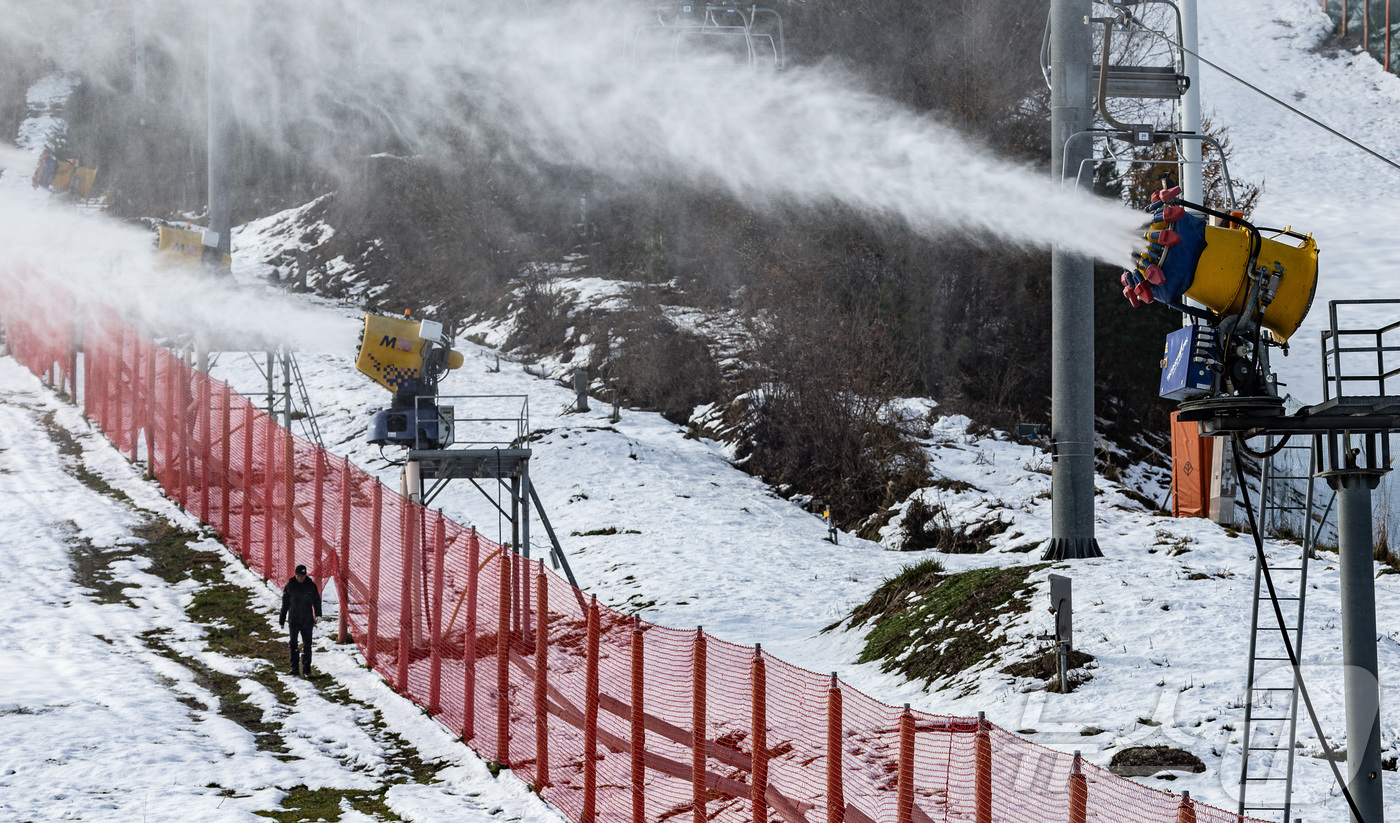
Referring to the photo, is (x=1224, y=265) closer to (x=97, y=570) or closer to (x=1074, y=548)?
(x=1074, y=548)

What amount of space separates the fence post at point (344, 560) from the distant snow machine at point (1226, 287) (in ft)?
41.4

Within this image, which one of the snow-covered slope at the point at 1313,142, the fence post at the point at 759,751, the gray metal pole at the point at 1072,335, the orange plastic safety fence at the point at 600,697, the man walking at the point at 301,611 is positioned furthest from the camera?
the snow-covered slope at the point at 1313,142

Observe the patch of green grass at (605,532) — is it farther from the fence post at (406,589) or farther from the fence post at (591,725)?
the fence post at (591,725)

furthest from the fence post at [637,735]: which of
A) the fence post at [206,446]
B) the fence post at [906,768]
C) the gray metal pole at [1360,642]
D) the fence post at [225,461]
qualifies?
the fence post at [206,446]

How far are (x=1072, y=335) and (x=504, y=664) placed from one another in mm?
8978

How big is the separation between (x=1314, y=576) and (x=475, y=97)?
4565cm

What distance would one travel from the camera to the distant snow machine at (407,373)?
70.6 ft

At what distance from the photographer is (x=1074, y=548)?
704 inches

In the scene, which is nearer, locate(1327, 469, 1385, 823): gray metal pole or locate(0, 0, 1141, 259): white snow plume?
locate(1327, 469, 1385, 823): gray metal pole

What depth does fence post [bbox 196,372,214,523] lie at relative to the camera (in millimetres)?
24672

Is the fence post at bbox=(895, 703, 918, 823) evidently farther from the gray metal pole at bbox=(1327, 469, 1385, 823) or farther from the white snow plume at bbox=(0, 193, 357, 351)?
the white snow plume at bbox=(0, 193, 357, 351)

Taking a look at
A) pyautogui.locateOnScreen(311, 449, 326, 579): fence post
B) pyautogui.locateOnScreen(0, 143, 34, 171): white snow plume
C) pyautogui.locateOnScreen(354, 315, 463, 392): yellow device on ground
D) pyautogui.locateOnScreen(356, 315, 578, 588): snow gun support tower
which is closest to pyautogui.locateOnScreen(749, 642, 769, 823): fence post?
pyautogui.locateOnScreen(356, 315, 578, 588): snow gun support tower

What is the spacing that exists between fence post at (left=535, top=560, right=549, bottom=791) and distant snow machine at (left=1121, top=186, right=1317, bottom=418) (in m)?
6.21

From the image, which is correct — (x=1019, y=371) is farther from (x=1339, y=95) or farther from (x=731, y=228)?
(x=1339, y=95)
